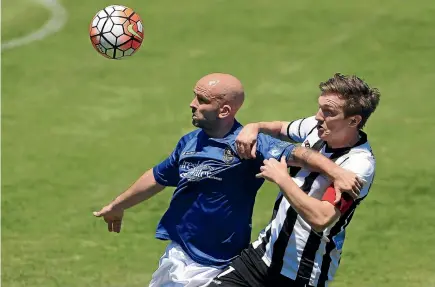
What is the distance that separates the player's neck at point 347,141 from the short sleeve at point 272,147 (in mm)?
324

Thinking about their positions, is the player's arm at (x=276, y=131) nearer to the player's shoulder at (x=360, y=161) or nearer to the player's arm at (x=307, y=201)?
the player's arm at (x=307, y=201)

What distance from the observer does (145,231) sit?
47.5 ft

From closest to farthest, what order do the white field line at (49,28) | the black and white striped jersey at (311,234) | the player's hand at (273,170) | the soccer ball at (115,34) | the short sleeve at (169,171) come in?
the player's hand at (273,170), the black and white striped jersey at (311,234), the short sleeve at (169,171), the soccer ball at (115,34), the white field line at (49,28)

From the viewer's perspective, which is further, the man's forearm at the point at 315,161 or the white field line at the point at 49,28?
the white field line at the point at 49,28

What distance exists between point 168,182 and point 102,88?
11.7 metres

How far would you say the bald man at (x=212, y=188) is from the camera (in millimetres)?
8320

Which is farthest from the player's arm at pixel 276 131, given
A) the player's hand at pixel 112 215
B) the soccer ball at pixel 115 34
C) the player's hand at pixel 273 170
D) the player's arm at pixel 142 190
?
the soccer ball at pixel 115 34

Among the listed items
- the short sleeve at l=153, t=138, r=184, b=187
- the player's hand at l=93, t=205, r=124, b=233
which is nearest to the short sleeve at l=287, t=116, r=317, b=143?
the short sleeve at l=153, t=138, r=184, b=187

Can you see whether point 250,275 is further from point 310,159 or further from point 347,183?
point 347,183

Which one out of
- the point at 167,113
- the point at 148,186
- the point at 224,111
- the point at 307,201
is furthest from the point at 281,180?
the point at 167,113

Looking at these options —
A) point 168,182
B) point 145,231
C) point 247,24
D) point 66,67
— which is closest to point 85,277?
point 145,231

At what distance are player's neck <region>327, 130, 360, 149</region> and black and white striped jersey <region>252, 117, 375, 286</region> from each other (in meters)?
0.03

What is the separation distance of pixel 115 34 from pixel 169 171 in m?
3.13

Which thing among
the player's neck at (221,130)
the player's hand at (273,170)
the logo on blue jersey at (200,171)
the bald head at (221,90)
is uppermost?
the bald head at (221,90)
